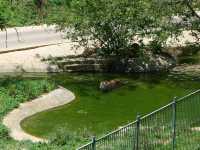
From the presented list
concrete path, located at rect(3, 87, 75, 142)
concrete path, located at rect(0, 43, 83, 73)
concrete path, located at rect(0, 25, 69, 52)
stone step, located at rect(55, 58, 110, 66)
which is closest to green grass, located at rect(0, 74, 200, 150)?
concrete path, located at rect(3, 87, 75, 142)

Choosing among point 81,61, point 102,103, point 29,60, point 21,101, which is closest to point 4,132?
point 21,101

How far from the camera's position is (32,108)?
89.7 ft

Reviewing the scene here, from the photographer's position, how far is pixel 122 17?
34.9m

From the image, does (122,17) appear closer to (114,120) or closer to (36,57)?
(36,57)

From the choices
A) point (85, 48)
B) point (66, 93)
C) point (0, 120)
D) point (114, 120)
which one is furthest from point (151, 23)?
point (0, 120)

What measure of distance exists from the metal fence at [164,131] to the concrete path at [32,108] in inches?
232

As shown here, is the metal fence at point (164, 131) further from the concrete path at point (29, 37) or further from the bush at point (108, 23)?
the concrete path at point (29, 37)

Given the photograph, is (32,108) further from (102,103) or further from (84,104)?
(102,103)

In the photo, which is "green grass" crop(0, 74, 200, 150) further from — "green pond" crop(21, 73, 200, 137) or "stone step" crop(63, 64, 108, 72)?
"stone step" crop(63, 64, 108, 72)

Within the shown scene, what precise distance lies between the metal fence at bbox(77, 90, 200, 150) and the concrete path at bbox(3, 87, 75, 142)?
5.88 m

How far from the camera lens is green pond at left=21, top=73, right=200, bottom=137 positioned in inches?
998

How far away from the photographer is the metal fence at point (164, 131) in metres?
15.9

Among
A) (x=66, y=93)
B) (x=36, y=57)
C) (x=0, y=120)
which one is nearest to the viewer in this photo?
(x=0, y=120)

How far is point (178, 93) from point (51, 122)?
25.1ft
